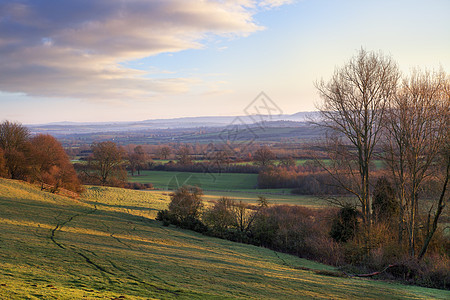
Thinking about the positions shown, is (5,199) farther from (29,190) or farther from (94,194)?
(94,194)

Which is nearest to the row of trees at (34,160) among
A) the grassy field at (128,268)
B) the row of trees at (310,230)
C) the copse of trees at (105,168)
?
the copse of trees at (105,168)

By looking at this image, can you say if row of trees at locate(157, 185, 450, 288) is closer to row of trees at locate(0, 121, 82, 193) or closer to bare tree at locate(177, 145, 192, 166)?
row of trees at locate(0, 121, 82, 193)

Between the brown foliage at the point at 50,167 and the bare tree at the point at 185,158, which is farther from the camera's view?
the bare tree at the point at 185,158

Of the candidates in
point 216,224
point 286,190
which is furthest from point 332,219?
point 286,190

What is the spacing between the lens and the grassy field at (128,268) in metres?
8.88

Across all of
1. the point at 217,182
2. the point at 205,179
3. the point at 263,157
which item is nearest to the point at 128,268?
the point at 217,182

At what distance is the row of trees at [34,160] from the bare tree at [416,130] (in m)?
33.2

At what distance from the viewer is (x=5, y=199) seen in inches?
875

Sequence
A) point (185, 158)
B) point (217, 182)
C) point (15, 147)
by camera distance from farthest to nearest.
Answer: point (185, 158), point (217, 182), point (15, 147)

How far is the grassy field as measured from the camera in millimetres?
8883

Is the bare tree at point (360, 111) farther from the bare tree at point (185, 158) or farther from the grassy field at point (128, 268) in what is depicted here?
the bare tree at point (185, 158)

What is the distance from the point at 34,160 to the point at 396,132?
131 feet

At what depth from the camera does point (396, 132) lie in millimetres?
20750

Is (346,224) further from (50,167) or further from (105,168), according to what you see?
(105,168)
